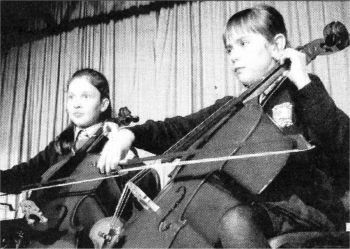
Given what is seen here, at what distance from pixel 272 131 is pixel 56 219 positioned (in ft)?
2.41

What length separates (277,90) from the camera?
1.03m

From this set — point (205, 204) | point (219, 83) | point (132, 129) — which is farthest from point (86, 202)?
point (219, 83)

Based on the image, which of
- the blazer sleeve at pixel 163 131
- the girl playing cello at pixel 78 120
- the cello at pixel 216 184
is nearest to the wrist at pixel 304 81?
the cello at pixel 216 184

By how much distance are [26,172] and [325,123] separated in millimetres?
1263

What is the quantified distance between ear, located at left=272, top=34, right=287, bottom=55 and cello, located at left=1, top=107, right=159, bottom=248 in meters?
0.48

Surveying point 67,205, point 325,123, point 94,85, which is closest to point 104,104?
point 94,85

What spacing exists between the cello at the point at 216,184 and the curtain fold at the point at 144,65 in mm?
1103

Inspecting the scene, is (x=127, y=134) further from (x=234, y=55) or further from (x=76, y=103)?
(x=76, y=103)

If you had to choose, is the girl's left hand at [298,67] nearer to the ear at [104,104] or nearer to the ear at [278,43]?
the ear at [278,43]

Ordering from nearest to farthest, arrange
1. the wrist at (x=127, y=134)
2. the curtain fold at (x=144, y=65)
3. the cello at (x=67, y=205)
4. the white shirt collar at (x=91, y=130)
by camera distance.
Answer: the wrist at (x=127, y=134) → the cello at (x=67, y=205) → the white shirt collar at (x=91, y=130) → the curtain fold at (x=144, y=65)

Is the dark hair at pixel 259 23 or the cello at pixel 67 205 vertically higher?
the dark hair at pixel 259 23

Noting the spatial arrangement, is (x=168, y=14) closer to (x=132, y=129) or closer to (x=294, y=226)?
(x=132, y=129)

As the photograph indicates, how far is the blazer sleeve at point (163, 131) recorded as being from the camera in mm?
1108

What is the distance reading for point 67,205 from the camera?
1.29 meters
